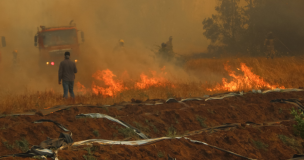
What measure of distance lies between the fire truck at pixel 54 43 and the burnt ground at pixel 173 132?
813cm

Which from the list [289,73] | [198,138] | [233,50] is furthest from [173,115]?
[233,50]

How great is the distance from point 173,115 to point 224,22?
101ft

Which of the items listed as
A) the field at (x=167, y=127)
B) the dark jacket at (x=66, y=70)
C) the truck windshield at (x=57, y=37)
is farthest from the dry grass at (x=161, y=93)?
the truck windshield at (x=57, y=37)

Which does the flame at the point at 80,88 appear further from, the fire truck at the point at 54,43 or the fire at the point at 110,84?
the fire truck at the point at 54,43

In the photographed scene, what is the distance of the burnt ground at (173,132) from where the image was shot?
5.25 meters

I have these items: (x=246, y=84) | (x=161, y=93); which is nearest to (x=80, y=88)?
(x=161, y=93)

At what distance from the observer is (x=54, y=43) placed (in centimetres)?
1606

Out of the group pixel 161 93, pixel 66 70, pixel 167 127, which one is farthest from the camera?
pixel 161 93

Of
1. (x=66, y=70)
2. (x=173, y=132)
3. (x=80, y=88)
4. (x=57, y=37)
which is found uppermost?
(x=57, y=37)

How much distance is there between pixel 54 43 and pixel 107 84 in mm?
3286

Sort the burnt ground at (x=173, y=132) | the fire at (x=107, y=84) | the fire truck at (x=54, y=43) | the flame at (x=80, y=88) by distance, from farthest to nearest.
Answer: the fire truck at (x=54, y=43) → the flame at (x=80, y=88) → the fire at (x=107, y=84) → the burnt ground at (x=173, y=132)

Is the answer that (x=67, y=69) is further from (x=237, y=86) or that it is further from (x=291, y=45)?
(x=291, y=45)

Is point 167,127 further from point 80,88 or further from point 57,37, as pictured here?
point 57,37

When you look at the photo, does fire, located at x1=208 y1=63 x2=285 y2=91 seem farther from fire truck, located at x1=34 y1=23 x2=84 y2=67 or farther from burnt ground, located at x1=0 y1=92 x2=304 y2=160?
fire truck, located at x1=34 y1=23 x2=84 y2=67
